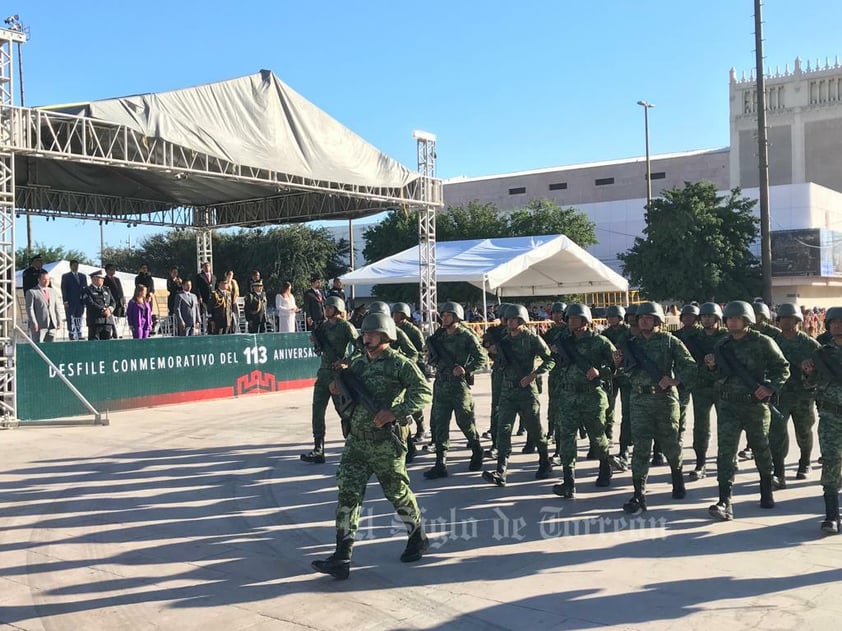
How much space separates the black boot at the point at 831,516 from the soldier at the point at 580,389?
2135 millimetres

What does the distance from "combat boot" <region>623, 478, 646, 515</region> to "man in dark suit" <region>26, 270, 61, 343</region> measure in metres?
10.6

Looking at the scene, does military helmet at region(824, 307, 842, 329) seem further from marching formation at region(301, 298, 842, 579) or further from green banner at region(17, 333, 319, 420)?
green banner at region(17, 333, 319, 420)

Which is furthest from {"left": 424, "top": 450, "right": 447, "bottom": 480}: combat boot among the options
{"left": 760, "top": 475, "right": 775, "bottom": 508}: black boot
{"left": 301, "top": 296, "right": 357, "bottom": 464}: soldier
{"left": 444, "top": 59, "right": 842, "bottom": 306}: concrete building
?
{"left": 444, "top": 59, "right": 842, "bottom": 306}: concrete building

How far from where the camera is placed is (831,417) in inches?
254

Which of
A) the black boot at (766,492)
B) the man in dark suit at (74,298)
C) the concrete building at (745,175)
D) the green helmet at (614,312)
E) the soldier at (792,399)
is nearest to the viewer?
the black boot at (766,492)

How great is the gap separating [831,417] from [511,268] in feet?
48.5

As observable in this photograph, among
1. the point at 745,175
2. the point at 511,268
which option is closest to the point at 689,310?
the point at 511,268

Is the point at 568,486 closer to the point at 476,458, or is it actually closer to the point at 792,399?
the point at 476,458

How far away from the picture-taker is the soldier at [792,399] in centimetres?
799

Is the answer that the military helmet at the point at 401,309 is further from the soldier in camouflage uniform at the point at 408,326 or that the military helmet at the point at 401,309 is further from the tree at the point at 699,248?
the tree at the point at 699,248

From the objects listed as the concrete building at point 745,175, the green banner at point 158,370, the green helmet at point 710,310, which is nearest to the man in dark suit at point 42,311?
the green banner at point 158,370

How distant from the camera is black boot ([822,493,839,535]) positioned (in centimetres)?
636

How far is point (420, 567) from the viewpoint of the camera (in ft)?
19.0

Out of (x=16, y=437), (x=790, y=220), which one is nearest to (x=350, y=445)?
(x=16, y=437)
